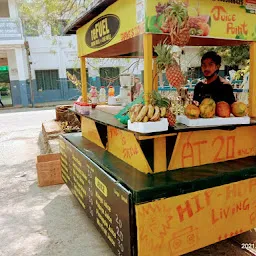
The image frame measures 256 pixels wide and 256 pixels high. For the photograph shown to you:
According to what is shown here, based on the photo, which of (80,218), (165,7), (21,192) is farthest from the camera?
(21,192)

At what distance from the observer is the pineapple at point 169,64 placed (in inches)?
82.5

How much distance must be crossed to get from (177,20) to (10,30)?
17.1 m

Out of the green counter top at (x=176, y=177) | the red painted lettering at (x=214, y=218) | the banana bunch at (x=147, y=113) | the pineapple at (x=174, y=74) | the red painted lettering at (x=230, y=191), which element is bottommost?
the red painted lettering at (x=214, y=218)

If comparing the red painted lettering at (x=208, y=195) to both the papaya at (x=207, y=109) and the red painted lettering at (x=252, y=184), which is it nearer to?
the red painted lettering at (x=252, y=184)

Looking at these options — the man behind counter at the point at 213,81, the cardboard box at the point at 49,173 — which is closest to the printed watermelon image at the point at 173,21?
the man behind counter at the point at 213,81

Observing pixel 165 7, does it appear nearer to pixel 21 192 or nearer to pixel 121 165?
pixel 121 165

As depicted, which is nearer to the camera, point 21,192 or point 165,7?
point 165,7

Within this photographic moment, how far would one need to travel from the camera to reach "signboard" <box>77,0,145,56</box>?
84.7 inches

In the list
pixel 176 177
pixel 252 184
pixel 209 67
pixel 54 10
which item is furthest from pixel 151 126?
pixel 54 10

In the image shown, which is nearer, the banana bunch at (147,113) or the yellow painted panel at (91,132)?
the banana bunch at (147,113)

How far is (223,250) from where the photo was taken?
105 inches

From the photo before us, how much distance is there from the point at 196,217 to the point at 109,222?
0.77m

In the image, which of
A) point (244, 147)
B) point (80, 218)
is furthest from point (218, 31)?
point (80, 218)

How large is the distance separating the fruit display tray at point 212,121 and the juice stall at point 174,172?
0.04m
